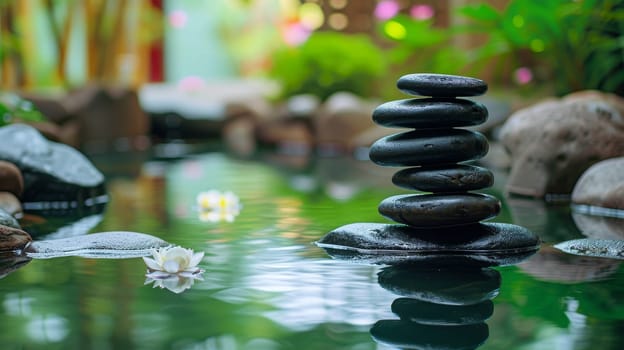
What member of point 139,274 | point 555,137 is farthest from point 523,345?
point 555,137

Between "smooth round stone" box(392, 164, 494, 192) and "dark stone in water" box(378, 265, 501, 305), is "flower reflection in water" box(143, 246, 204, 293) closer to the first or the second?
"dark stone in water" box(378, 265, 501, 305)

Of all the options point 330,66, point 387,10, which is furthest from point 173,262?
point 387,10

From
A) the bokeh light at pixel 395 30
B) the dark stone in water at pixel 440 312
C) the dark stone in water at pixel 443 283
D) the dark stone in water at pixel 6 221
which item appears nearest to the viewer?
the dark stone in water at pixel 440 312

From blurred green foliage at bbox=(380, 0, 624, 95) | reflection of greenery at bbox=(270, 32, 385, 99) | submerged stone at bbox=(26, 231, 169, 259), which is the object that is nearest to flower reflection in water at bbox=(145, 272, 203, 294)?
submerged stone at bbox=(26, 231, 169, 259)

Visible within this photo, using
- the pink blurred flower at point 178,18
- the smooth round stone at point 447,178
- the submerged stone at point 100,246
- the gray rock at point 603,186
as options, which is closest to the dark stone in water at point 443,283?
the smooth round stone at point 447,178

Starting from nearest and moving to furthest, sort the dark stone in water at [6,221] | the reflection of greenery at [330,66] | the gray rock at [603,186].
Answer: the dark stone in water at [6,221] → the gray rock at [603,186] → the reflection of greenery at [330,66]

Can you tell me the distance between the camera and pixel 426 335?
2.68 metres

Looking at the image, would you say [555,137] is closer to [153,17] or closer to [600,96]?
[600,96]

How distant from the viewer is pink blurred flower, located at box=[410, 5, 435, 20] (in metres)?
12.6

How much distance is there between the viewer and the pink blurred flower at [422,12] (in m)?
12.6

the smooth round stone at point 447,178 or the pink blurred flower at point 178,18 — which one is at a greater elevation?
the pink blurred flower at point 178,18

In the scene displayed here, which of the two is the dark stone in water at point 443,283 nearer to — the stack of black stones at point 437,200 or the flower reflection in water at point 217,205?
the stack of black stones at point 437,200

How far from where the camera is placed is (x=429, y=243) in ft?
12.9

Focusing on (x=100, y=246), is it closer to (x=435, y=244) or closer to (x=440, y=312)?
(x=435, y=244)
